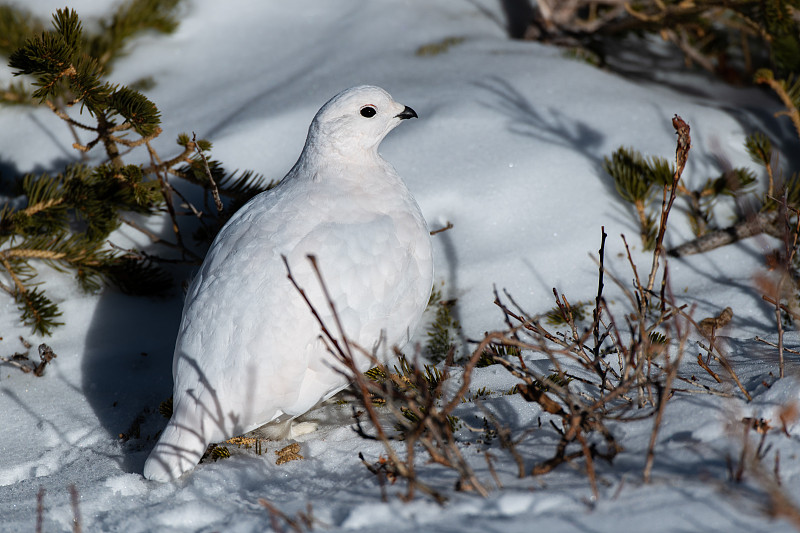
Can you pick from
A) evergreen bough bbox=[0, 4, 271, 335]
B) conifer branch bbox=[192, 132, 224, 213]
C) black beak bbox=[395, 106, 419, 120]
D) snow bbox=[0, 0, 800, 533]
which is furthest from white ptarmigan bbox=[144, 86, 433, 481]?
evergreen bough bbox=[0, 4, 271, 335]

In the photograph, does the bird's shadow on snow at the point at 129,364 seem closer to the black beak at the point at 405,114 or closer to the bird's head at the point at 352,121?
the bird's head at the point at 352,121

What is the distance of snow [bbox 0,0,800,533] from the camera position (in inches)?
80.0

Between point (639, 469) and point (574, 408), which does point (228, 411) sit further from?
point (639, 469)

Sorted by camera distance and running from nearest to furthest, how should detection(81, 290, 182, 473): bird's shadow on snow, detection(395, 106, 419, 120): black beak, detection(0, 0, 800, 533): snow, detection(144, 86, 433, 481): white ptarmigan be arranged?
detection(0, 0, 800, 533): snow → detection(144, 86, 433, 481): white ptarmigan → detection(81, 290, 182, 473): bird's shadow on snow → detection(395, 106, 419, 120): black beak

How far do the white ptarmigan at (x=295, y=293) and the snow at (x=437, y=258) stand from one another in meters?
0.26

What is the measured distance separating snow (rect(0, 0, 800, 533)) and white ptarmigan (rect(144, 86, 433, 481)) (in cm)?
26

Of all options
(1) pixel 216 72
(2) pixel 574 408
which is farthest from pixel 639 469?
(1) pixel 216 72

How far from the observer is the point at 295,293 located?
259 cm

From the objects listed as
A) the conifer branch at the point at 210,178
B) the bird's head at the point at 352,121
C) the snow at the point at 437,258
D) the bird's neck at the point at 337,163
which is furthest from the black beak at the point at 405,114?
the conifer branch at the point at 210,178

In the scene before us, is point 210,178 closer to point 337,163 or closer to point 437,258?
point 337,163

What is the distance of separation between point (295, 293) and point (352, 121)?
91 centimetres

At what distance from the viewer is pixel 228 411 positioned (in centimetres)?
254

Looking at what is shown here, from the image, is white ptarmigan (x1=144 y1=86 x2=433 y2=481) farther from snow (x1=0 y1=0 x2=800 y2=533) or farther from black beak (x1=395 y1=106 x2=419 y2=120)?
snow (x1=0 y1=0 x2=800 y2=533)

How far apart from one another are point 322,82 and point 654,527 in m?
3.63
